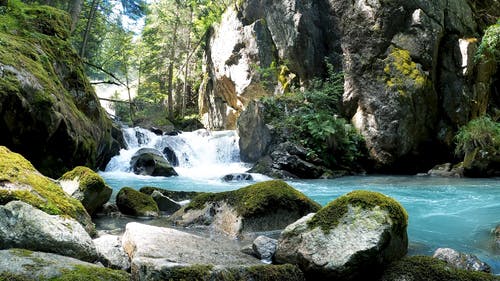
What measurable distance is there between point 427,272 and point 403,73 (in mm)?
13589

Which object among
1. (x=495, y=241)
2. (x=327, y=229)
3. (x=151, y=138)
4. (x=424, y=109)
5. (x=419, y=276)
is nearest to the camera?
(x=419, y=276)

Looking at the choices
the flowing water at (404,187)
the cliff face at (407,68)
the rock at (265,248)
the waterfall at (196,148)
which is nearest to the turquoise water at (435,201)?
the flowing water at (404,187)

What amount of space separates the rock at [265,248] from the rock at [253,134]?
1183cm

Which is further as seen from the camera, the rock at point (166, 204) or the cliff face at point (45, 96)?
the cliff face at point (45, 96)

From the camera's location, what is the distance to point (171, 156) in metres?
18.2

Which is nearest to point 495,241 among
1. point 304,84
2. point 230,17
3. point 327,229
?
point 327,229

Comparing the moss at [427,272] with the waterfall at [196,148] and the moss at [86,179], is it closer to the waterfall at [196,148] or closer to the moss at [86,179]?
the moss at [86,179]

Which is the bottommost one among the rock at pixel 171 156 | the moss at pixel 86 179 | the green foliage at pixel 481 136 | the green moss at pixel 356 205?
the green moss at pixel 356 205

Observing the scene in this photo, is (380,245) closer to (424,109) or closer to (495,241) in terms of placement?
(495,241)

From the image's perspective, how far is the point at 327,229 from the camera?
3.97 meters

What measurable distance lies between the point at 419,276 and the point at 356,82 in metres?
14.6

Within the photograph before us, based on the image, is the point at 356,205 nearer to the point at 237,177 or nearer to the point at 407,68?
the point at 237,177

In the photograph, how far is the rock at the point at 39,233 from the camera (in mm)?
3154

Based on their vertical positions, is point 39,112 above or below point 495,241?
above
